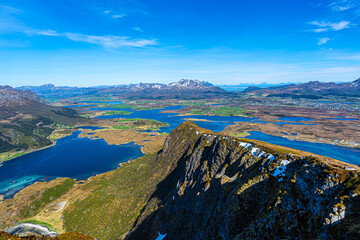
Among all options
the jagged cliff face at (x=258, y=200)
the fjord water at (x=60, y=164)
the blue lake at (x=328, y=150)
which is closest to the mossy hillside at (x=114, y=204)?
the jagged cliff face at (x=258, y=200)

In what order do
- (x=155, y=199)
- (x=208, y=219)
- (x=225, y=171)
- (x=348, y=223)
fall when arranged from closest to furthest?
(x=348, y=223) < (x=208, y=219) < (x=225, y=171) < (x=155, y=199)

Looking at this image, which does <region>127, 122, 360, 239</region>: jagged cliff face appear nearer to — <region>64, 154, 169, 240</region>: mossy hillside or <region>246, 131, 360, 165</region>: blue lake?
<region>64, 154, 169, 240</region>: mossy hillside

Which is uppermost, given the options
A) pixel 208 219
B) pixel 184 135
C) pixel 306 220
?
pixel 306 220

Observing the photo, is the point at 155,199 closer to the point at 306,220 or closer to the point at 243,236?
the point at 243,236

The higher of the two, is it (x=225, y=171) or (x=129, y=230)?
(x=225, y=171)

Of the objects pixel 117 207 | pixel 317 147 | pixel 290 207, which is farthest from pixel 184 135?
pixel 317 147

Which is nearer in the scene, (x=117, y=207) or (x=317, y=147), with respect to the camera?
(x=117, y=207)

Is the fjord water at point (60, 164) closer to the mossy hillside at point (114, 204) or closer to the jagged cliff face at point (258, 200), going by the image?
the mossy hillside at point (114, 204)

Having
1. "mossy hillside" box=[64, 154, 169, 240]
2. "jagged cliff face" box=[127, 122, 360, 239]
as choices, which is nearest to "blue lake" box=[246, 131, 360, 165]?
"jagged cliff face" box=[127, 122, 360, 239]
